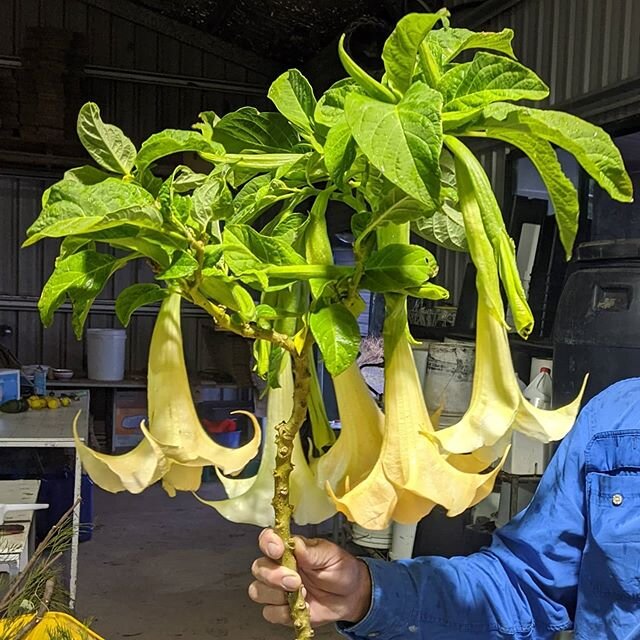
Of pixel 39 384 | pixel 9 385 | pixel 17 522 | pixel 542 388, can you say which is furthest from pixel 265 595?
pixel 39 384

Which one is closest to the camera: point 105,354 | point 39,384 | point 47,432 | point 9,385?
point 47,432

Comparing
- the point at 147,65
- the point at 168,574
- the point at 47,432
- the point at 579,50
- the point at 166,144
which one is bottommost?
the point at 168,574

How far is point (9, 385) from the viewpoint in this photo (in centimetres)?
475

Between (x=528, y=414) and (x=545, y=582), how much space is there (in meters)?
0.74

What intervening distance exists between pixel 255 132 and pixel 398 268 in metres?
0.19

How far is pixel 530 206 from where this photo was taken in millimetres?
3705

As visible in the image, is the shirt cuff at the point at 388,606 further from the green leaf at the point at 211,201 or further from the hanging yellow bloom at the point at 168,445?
the green leaf at the point at 211,201

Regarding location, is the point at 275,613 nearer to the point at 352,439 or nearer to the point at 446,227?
the point at 352,439

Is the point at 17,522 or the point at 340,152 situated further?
the point at 17,522

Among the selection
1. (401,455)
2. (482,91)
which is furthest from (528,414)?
(482,91)

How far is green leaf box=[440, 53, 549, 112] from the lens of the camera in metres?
0.47

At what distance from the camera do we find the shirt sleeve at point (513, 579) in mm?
1017

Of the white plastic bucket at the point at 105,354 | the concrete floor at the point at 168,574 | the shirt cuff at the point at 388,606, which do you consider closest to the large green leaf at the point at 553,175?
the shirt cuff at the point at 388,606

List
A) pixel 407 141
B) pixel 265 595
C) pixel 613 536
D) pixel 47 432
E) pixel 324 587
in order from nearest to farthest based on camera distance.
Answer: pixel 407 141 → pixel 265 595 → pixel 324 587 → pixel 613 536 → pixel 47 432
